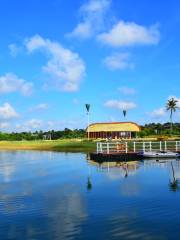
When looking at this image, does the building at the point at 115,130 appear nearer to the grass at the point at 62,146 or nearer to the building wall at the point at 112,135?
the building wall at the point at 112,135

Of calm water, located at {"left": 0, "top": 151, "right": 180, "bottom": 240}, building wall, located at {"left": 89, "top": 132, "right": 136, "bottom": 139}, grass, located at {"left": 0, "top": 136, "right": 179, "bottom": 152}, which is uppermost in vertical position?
building wall, located at {"left": 89, "top": 132, "right": 136, "bottom": 139}

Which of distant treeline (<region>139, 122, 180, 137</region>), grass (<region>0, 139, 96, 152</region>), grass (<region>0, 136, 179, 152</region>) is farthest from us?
distant treeline (<region>139, 122, 180, 137</region>)

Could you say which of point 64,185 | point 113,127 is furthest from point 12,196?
point 113,127

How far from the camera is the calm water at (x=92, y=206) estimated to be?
21828mm

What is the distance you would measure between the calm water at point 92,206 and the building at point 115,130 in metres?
105

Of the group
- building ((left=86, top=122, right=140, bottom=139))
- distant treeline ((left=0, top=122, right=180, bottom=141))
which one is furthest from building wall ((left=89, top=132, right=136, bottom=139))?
distant treeline ((left=0, top=122, right=180, bottom=141))

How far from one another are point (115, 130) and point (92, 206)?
125 metres

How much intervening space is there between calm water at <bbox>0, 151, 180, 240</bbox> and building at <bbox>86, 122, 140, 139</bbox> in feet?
344

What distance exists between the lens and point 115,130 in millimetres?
152500

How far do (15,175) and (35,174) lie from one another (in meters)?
2.26

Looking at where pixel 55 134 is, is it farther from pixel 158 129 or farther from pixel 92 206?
pixel 92 206

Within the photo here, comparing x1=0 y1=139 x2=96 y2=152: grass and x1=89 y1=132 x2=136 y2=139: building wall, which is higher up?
x1=89 y1=132 x2=136 y2=139: building wall

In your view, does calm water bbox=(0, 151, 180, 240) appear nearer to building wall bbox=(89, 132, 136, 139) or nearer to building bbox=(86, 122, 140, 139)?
building wall bbox=(89, 132, 136, 139)

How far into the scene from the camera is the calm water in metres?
21.8
